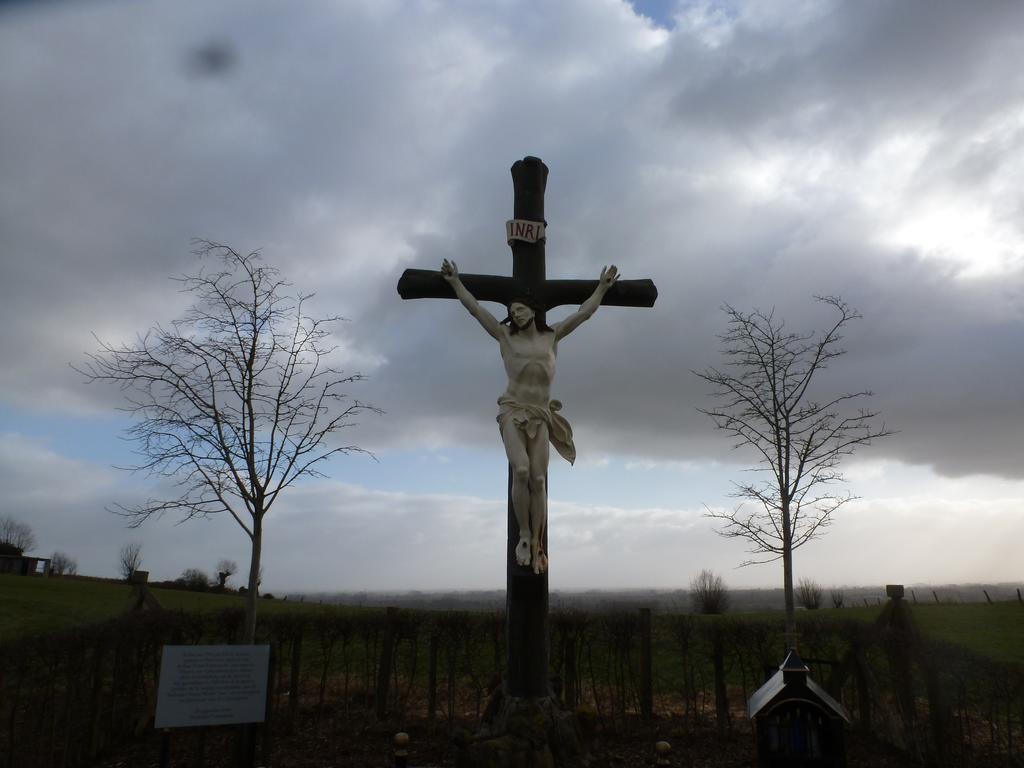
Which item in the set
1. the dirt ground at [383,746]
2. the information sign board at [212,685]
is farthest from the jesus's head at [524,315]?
the dirt ground at [383,746]

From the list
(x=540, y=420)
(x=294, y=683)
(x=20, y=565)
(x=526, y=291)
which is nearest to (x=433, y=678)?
(x=294, y=683)

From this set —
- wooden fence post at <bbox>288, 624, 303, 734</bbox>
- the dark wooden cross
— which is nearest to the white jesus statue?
the dark wooden cross

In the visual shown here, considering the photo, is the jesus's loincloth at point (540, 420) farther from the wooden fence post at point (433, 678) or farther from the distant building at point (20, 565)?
the distant building at point (20, 565)

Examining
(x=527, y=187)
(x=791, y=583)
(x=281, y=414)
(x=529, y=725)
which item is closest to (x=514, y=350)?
(x=527, y=187)

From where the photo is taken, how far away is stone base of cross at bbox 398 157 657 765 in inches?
199

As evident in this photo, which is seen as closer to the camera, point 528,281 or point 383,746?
point 528,281

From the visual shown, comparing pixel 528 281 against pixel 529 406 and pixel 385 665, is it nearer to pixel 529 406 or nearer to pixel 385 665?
pixel 529 406

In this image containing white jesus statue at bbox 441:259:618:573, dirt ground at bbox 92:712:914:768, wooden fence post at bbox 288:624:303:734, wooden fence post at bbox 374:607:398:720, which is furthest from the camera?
wooden fence post at bbox 374:607:398:720

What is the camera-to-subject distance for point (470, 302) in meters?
5.68

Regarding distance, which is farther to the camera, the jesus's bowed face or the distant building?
the distant building

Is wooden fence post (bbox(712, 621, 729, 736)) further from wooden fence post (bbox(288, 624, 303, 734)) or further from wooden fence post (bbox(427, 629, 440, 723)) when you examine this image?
wooden fence post (bbox(288, 624, 303, 734))

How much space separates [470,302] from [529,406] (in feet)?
3.68

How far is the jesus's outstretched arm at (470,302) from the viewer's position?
5.60 meters

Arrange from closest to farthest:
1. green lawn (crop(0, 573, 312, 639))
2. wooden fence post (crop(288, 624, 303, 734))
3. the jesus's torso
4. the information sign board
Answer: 1. the jesus's torso
2. the information sign board
3. wooden fence post (crop(288, 624, 303, 734))
4. green lawn (crop(0, 573, 312, 639))
